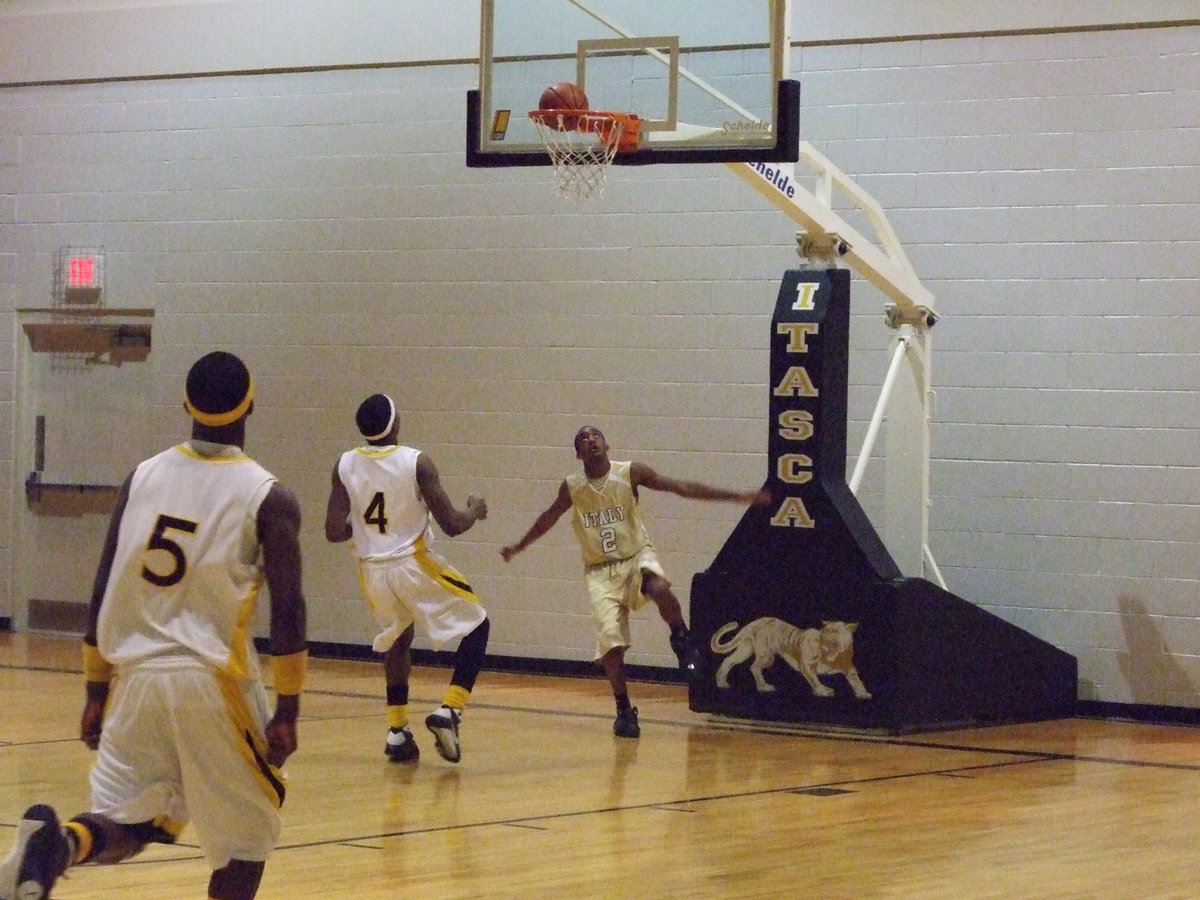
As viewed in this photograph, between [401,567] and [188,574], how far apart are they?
454cm

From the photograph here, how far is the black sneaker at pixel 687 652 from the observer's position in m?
10.5

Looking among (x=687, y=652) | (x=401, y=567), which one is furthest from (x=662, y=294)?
(x=401, y=567)

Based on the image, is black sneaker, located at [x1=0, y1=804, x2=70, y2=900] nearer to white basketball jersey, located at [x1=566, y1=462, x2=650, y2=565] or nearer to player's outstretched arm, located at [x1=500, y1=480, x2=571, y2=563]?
player's outstretched arm, located at [x1=500, y1=480, x2=571, y2=563]

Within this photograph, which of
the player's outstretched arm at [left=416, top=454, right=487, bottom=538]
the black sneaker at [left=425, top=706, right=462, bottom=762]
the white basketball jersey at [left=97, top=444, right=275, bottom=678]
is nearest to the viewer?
the white basketball jersey at [left=97, top=444, right=275, bottom=678]

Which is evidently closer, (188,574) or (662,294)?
(188,574)

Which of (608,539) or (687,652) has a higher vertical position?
(608,539)

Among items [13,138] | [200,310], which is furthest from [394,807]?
[13,138]

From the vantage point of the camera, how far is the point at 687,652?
10.8m

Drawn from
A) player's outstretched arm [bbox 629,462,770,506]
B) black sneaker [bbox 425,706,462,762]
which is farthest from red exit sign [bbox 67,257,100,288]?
black sneaker [bbox 425,706,462,762]

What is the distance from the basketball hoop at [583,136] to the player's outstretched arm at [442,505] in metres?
1.60

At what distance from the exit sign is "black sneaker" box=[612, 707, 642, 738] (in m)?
6.97

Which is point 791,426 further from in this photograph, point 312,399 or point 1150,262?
point 312,399

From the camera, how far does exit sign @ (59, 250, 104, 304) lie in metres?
15.1

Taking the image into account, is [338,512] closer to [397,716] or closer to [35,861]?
[397,716]
